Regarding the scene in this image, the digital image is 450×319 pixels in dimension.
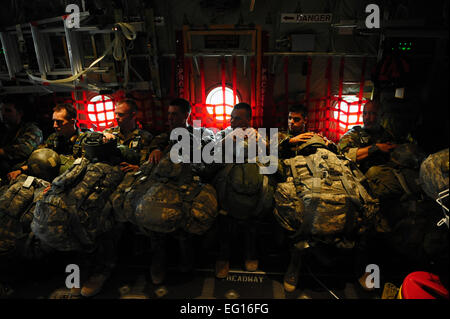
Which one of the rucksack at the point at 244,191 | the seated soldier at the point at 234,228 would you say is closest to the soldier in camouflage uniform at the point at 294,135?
the seated soldier at the point at 234,228

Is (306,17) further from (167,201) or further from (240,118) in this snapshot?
(167,201)

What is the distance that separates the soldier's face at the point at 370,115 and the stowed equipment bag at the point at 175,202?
2393mm

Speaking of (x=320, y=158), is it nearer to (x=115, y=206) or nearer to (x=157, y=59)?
(x=115, y=206)

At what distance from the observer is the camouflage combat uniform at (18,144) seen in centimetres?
409

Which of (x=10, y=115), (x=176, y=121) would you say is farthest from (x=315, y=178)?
(x=10, y=115)

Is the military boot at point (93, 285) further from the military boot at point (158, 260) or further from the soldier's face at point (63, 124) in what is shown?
the soldier's face at point (63, 124)

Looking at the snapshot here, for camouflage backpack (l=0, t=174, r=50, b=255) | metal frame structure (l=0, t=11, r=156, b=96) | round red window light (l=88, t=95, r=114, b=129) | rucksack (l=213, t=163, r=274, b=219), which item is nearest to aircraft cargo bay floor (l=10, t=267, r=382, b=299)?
camouflage backpack (l=0, t=174, r=50, b=255)

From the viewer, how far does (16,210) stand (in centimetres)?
332

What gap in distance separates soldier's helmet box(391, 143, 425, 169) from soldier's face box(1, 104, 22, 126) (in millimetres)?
5297

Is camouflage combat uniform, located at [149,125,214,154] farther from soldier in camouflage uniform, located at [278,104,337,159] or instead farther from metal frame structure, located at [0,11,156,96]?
metal frame structure, located at [0,11,156,96]

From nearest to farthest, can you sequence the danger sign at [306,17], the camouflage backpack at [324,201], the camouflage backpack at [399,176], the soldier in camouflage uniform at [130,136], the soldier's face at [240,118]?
the camouflage backpack at [324,201]
the camouflage backpack at [399,176]
the soldier's face at [240,118]
the soldier in camouflage uniform at [130,136]
the danger sign at [306,17]

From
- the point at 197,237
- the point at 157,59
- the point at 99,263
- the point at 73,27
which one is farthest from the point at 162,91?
the point at 99,263

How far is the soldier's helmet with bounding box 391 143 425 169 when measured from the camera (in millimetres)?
2976

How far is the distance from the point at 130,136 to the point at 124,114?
33 cm
